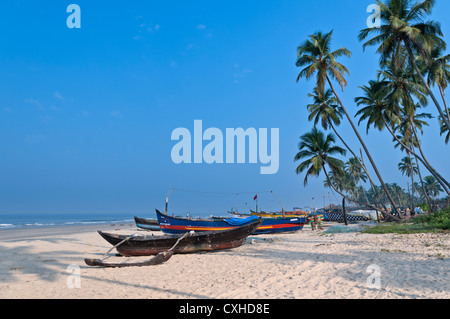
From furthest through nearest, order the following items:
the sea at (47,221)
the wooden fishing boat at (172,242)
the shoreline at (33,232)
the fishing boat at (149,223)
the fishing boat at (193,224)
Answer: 1. the sea at (47,221)
2. the fishing boat at (149,223)
3. the shoreline at (33,232)
4. the fishing boat at (193,224)
5. the wooden fishing boat at (172,242)

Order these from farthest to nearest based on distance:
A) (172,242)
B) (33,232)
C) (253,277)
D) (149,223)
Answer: (149,223), (33,232), (172,242), (253,277)

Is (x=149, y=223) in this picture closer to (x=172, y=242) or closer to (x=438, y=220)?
(x=172, y=242)

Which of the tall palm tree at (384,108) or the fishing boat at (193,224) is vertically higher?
the tall palm tree at (384,108)

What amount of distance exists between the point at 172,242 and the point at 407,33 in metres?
17.5

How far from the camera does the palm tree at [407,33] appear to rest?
1533cm

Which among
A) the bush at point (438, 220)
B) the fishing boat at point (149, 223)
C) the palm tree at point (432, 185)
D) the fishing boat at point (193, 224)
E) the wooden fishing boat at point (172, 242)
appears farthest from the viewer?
the palm tree at point (432, 185)

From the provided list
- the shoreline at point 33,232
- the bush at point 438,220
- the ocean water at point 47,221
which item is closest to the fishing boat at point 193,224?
the bush at point 438,220

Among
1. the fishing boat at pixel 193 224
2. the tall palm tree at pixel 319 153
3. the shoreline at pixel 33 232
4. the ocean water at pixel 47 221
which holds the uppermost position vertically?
the tall palm tree at pixel 319 153

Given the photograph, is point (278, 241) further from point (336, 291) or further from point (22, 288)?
point (22, 288)

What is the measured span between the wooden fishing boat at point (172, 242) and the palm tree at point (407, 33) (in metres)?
14.7

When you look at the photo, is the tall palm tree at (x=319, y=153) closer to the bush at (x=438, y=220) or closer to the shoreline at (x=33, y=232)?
the bush at (x=438, y=220)

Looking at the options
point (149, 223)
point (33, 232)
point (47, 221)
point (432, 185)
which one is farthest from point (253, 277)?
point (432, 185)

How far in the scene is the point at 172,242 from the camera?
10711 millimetres
